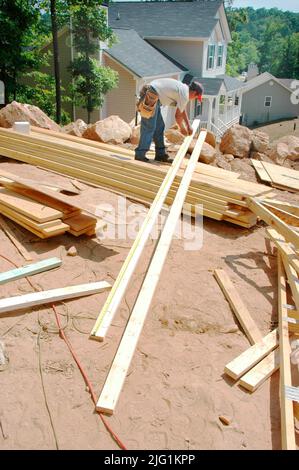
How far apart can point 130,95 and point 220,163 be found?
12797 millimetres

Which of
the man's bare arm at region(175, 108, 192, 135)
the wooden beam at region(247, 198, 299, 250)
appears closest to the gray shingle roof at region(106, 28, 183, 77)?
the man's bare arm at region(175, 108, 192, 135)

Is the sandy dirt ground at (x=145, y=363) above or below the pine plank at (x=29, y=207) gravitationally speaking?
below

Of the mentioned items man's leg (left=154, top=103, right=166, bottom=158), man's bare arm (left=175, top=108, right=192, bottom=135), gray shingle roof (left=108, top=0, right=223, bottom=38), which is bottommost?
man's leg (left=154, top=103, right=166, bottom=158)

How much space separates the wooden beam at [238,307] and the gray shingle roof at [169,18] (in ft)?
Result: 77.1

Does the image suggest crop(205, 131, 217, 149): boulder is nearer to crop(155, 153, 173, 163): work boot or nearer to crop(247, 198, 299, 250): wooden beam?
crop(155, 153, 173, 163): work boot

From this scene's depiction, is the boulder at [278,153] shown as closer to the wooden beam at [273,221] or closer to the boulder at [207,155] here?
the boulder at [207,155]

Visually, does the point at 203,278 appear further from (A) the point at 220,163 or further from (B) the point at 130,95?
(B) the point at 130,95

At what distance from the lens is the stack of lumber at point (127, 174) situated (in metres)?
6.67

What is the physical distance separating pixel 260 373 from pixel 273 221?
264cm

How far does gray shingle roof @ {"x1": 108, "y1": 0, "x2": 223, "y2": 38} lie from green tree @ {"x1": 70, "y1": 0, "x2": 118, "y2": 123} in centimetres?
768

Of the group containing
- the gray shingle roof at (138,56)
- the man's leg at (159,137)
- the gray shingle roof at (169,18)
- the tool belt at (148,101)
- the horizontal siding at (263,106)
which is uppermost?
the gray shingle roof at (169,18)

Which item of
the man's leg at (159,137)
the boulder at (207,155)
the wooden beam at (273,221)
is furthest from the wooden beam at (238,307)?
the boulder at (207,155)

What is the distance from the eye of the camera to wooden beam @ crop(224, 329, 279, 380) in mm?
3643

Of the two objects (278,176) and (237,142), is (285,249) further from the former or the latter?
(237,142)
